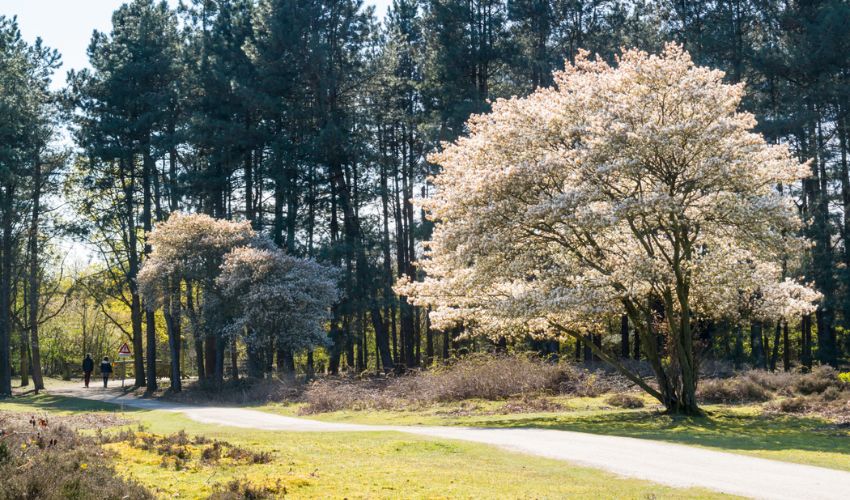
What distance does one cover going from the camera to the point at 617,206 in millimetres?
19828

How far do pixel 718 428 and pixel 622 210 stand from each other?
5624 millimetres

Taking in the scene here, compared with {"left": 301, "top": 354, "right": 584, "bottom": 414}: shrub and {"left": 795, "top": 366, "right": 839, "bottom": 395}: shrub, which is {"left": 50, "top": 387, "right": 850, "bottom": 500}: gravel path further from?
{"left": 795, "top": 366, "right": 839, "bottom": 395}: shrub

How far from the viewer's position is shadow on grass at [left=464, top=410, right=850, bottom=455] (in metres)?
15.3

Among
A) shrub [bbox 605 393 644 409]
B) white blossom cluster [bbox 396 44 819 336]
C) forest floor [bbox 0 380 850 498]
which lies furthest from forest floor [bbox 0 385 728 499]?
shrub [bbox 605 393 644 409]

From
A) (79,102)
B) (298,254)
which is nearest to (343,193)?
(298,254)

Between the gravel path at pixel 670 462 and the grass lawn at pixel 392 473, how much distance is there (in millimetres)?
565

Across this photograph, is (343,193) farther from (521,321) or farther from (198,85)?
(521,321)

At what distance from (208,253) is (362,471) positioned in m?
27.3

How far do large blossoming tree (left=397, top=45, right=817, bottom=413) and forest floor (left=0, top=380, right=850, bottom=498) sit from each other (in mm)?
2786

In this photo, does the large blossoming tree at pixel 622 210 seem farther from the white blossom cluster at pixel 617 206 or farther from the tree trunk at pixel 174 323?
the tree trunk at pixel 174 323

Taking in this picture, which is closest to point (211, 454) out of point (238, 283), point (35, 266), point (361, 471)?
point (361, 471)

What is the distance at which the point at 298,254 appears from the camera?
4359 cm

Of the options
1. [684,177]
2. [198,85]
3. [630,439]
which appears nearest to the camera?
[630,439]

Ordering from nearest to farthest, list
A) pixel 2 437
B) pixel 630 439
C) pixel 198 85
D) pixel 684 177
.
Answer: pixel 2 437 → pixel 630 439 → pixel 684 177 → pixel 198 85
